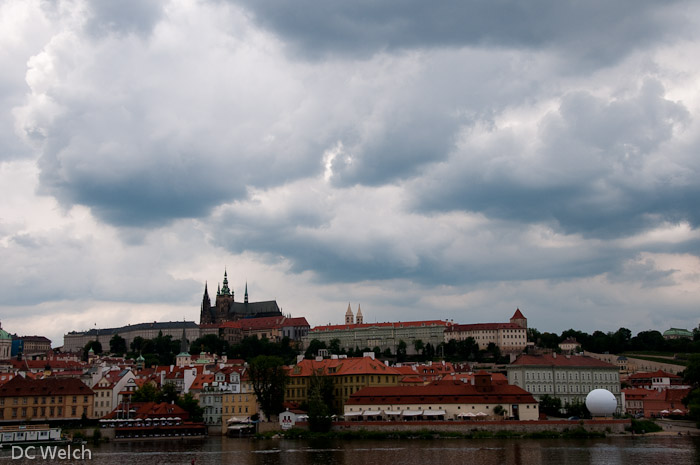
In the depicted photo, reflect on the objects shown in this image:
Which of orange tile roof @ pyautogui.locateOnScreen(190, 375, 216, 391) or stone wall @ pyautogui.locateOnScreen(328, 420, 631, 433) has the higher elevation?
orange tile roof @ pyautogui.locateOnScreen(190, 375, 216, 391)

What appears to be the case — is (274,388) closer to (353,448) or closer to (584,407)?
(353,448)

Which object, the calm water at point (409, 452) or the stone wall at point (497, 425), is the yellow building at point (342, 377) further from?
the calm water at point (409, 452)

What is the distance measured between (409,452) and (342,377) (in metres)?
35.9

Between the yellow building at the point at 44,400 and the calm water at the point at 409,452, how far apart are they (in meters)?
19.2

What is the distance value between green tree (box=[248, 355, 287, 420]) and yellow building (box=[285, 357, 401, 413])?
7.47 meters

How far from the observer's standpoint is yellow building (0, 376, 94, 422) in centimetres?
9131

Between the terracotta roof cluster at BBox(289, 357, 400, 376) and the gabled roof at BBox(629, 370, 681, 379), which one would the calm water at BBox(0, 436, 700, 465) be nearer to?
the terracotta roof cluster at BBox(289, 357, 400, 376)

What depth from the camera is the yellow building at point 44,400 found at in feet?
300

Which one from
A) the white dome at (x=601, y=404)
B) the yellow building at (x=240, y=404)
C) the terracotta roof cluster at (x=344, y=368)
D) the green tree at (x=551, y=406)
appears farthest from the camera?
the terracotta roof cluster at (x=344, y=368)

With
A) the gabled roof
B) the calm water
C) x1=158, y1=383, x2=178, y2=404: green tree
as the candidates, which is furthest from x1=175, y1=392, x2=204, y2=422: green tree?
the gabled roof

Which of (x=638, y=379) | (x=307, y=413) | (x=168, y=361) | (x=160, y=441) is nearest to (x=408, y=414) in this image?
(x=307, y=413)

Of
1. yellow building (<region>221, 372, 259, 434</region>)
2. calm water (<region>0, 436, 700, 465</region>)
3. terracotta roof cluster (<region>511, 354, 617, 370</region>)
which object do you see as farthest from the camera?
terracotta roof cluster (<region>511, 354, 617, 370</region>)

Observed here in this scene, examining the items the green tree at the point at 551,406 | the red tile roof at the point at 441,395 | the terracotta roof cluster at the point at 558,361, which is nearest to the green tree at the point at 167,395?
the red tile roof at the point at 441,395

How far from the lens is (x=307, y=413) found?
279ft
